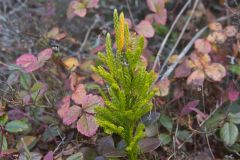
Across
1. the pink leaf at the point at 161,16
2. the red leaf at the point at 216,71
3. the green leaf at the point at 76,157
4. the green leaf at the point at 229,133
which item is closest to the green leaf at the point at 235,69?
the red leaf at the point at 216,71

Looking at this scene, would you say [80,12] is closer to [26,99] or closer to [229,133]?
[26,99]

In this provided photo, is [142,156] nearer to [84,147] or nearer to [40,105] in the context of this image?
[84,147]

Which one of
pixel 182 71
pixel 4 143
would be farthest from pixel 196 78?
pixel 4 143

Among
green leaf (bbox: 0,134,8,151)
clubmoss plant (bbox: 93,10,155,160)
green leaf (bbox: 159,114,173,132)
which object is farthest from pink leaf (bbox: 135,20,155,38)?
green leaf (bbox: 0,134,8,151)

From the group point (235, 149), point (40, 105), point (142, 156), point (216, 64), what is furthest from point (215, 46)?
point (40, 105)

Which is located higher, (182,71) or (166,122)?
(182,71)

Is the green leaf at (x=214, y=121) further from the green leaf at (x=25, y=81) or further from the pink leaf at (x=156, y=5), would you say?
the green leaf at (x=25, y=81)
